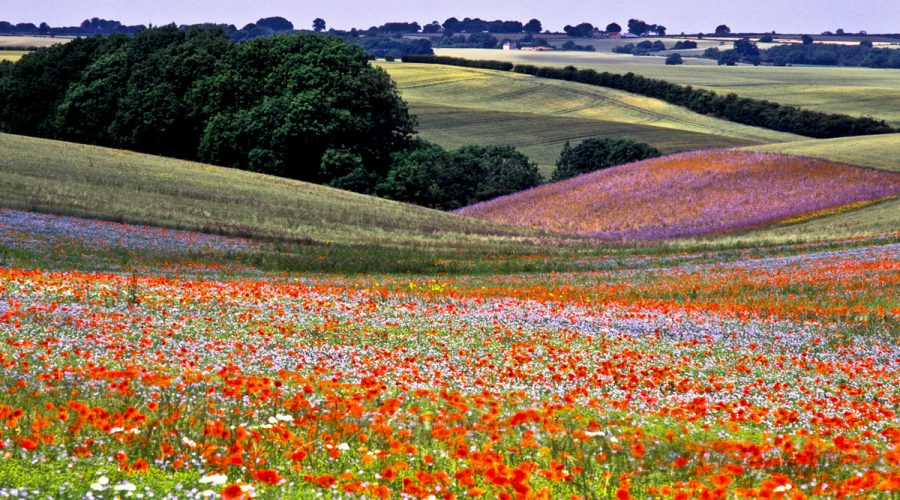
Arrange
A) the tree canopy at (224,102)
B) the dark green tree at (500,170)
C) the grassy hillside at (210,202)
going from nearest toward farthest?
the grassy hillside at (210,202)
the tree canopy at (224,102)
the dark green tree at (500,170)

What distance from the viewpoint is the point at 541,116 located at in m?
136

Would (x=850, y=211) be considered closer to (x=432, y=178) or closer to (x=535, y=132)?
(x=432, y=178)

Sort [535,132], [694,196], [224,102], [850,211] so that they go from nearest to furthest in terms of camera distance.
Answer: [850,211] < [694,196] < [224,102] < [535,132]

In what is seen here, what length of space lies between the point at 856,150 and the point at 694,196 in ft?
75.0

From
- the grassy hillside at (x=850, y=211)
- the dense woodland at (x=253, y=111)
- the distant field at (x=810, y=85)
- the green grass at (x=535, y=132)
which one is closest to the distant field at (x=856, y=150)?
the grassy hillside at (x=850, y=211)

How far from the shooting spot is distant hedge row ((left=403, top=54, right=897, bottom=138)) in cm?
12225

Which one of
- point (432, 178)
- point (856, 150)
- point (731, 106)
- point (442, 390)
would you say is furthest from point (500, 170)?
point (442, 390)

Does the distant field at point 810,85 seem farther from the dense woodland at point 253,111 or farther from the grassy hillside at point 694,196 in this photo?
the dense woodland at point 253,111

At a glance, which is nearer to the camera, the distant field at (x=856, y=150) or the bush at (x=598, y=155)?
the distant field at (x=856, y=150)

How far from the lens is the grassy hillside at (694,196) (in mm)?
69188

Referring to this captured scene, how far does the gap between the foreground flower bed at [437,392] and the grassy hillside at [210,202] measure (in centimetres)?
2202

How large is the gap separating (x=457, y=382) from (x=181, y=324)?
222 inches

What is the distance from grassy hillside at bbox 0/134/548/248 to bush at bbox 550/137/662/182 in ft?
139

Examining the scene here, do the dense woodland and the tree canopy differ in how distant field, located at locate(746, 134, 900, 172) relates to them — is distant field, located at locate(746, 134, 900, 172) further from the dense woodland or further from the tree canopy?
the tree canopy
